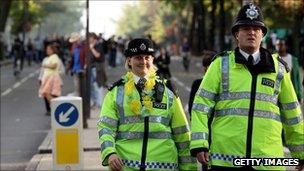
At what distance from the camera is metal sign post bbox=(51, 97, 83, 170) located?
940cm

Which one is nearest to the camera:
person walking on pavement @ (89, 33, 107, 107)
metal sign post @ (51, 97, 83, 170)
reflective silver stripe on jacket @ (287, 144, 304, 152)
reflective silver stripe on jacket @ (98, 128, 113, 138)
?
reflective silver stripe on jacket @ (287, 144, 304, 152)

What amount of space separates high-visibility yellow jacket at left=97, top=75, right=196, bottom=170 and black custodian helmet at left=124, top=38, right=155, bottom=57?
0.24m

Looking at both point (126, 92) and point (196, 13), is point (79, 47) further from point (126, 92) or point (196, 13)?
point (196, 13)

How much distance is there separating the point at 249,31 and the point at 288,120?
62cm

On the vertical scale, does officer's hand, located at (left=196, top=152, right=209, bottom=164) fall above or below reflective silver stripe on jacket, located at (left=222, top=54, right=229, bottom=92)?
below

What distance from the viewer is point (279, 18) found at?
2019 inches

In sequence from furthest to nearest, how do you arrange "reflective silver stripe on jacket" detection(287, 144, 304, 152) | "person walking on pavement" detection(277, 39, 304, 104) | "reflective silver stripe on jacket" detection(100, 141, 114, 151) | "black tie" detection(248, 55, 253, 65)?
"person walking on pavement" detection(277, 39, 304, 104) < "reflective silver stripe on jacket" detection(100, 141, 114, 151) < "reflective silver stripe on jacket" detection(287, 144, 304, 152) < "black tie" detection(248, 55, 253, 65)

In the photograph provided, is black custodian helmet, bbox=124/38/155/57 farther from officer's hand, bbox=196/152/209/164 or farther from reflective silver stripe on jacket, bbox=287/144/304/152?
reflective silver stripe on jacket, bbox=287/144/304/152

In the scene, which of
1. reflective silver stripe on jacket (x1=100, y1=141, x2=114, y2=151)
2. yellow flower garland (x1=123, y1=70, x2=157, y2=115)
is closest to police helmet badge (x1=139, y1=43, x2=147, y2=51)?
yellow flower garland (x1=123, y1=70, x2=157, y2=115)

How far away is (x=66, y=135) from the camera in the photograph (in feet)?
31.0

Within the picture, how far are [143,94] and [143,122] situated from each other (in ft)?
0.64

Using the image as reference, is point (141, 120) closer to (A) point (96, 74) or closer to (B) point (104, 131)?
(B) point (104, 131)

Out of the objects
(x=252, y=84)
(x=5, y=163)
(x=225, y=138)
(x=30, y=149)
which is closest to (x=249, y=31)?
(x=252, y=84)

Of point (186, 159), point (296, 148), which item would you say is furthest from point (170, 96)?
point (296, 148)
